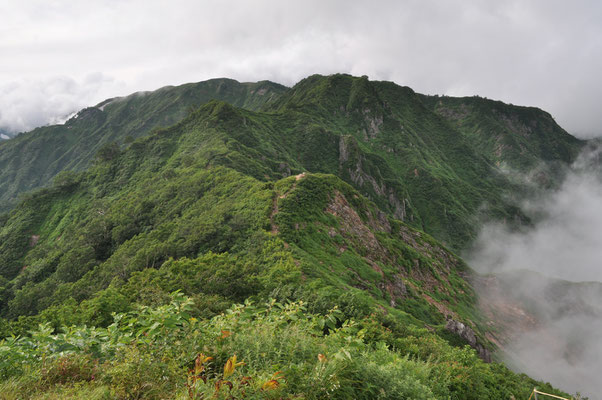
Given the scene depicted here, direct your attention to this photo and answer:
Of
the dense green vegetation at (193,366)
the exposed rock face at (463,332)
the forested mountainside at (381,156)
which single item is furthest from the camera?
the forested mountainside at (381,156)

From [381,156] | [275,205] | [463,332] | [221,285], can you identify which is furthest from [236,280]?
[381,156]

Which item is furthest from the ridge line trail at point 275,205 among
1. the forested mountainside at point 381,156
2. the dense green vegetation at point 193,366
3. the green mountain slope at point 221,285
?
the dense green vegetation at point 193,366

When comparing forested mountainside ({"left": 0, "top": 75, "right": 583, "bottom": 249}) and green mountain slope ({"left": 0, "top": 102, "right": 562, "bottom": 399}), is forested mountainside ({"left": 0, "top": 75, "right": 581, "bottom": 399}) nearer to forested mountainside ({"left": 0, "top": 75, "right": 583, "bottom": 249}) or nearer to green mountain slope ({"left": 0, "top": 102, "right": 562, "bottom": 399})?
green mountain slope ({"left": 0, "top": 102, "right": 562, "bottom": 399})

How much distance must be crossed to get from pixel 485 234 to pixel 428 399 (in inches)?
6120

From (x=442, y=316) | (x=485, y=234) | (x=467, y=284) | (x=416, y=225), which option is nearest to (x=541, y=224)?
(x=485, y=234)

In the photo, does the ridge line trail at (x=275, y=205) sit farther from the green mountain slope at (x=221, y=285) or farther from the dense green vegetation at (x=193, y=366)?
the dense green vegetation at (x=193, y=366)

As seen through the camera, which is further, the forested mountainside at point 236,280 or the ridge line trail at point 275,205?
the ridge line trail at point 275,205

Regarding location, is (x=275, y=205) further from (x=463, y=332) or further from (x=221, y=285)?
(x=463, y=332)

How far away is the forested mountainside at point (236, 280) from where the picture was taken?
4781 mm

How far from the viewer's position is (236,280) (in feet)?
63.6

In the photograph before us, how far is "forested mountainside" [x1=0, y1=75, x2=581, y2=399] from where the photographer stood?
4781 millimetres

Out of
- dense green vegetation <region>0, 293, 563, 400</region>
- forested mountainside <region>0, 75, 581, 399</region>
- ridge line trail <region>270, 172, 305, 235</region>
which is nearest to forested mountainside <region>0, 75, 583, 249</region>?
forested mountainside <region>0, 75, 581, 399</region>

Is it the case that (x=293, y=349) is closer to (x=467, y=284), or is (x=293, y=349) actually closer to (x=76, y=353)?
(x=76, y=353)

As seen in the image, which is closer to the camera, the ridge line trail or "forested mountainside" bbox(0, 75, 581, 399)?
"forested mountainside" bbox(0, 75, 581, 399)
